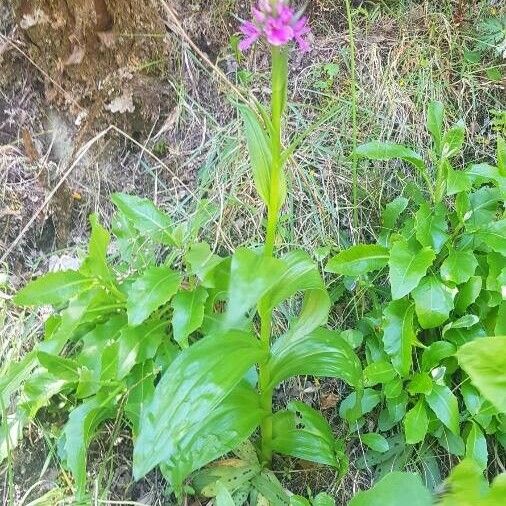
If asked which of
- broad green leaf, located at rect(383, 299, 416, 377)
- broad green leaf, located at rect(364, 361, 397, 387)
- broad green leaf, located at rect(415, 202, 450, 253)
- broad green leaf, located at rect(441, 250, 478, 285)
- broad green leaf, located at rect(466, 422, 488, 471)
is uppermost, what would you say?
broad green leaf, located at rect(415, 202, 450, 253)

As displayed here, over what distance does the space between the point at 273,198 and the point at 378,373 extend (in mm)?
Result: 461

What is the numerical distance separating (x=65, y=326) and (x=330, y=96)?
33.8 inches

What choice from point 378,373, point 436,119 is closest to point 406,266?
point 378,373

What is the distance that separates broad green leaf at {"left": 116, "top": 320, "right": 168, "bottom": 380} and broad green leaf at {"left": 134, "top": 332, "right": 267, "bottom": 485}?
199mm

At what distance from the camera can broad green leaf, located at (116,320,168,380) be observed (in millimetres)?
1158

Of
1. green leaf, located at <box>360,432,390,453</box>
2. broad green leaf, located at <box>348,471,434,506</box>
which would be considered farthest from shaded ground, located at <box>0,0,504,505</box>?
broad green leaf, located at <box>348,471,434,506</box>

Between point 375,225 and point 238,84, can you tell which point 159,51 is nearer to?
point 238,84

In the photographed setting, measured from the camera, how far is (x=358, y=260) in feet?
4.17

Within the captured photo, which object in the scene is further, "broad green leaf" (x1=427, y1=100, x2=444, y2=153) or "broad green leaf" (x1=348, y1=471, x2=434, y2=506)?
"broad green leaf" (x1=427, y1=100, x2=444, y2=153)

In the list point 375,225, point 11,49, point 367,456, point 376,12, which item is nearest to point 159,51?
point 11,49

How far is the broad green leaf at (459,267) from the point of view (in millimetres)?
1191

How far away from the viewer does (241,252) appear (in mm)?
966

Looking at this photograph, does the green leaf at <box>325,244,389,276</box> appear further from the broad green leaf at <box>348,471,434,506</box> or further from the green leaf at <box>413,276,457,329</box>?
the broad green leaf at <box>348,471,434,506</box>

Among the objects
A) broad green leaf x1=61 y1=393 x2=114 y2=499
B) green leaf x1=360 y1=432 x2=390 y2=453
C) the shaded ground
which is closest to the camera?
broad green leaf x1=61 y1=393 x2=114 y2=499
